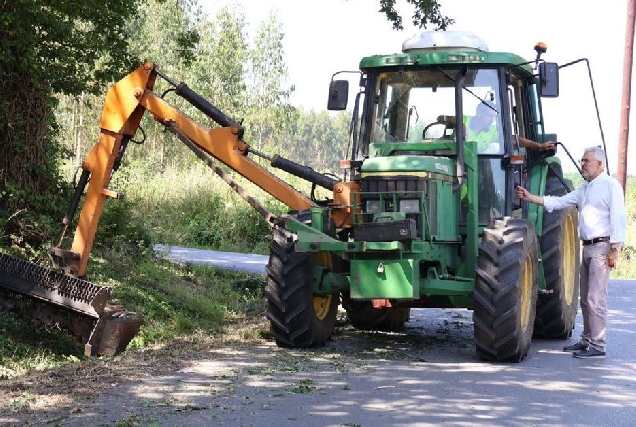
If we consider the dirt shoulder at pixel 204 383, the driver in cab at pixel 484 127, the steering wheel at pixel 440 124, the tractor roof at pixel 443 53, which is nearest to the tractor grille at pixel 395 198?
the steering wheel at pixel 440 124

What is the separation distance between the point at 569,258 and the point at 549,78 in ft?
9.81

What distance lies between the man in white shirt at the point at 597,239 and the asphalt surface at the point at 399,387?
32 centimetres

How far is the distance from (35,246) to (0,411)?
22.6 ft

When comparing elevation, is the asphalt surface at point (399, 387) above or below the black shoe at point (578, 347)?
below

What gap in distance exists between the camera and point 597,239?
1060 centimetres

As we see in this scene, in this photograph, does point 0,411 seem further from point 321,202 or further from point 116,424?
point 321,202

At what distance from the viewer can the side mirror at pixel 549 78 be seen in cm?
1088

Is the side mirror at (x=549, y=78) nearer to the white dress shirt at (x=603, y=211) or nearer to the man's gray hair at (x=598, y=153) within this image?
the man's gray hair at (x=598, y=153)

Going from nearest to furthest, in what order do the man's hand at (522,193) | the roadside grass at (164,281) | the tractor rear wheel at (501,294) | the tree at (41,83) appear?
the tractor rear wheel at (501,294), the man's hand at (522,193), the roadside grass at (164,281), the tree at (41,83)

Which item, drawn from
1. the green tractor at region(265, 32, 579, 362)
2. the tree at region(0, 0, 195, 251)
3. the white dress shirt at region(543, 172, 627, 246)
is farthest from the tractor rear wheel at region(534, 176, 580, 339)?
the tree at region(0, 0, 195, 251)

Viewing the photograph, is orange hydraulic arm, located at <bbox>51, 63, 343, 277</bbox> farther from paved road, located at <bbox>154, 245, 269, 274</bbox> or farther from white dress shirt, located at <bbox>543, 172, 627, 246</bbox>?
paved road, located at <bbox>154, 245, 269, 274</bbox>

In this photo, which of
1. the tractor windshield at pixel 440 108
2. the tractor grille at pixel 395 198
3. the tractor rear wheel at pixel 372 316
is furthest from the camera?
the tractor rear wheel at pixel 372 316

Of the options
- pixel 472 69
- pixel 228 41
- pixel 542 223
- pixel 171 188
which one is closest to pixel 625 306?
pixel 542 223

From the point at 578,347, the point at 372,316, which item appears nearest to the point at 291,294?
the point at 372,316
